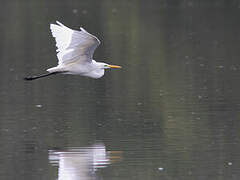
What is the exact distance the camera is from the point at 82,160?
37.7 ft

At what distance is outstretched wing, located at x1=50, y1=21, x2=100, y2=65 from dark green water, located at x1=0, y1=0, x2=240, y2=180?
1225 millimetres

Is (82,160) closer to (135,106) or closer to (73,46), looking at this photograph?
(73,46)

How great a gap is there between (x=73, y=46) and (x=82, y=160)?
8.68 feet

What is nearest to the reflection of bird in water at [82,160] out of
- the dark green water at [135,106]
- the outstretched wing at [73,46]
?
the dark green water at [135,106]

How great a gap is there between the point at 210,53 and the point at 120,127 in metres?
11.8

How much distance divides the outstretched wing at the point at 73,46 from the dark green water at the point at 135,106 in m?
1.23

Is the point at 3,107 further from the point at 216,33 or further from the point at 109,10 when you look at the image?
the point at 109,10

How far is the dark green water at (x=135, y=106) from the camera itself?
11.3 metres

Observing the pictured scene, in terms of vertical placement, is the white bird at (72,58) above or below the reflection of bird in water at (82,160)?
above

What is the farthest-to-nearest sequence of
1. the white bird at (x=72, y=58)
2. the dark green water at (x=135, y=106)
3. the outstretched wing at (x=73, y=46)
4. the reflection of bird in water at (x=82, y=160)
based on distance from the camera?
1. the white bird at (x=72, y=58)
2. the outstretched wing at (x=73, y=46)
3. the dark green water at (x=135, y=106)
4. the reflection of bird in water at (x=82, y=160)

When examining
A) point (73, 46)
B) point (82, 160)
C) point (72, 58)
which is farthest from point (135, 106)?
point (82, 160)

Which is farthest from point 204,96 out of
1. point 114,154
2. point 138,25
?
point 138,25

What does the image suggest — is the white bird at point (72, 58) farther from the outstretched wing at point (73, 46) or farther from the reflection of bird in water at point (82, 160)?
the reflection of bird in water at point (82, 160)

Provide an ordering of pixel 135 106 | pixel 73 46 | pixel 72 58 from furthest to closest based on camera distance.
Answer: pixel 135 106 < pixel 72 58 < pixel 73 46
